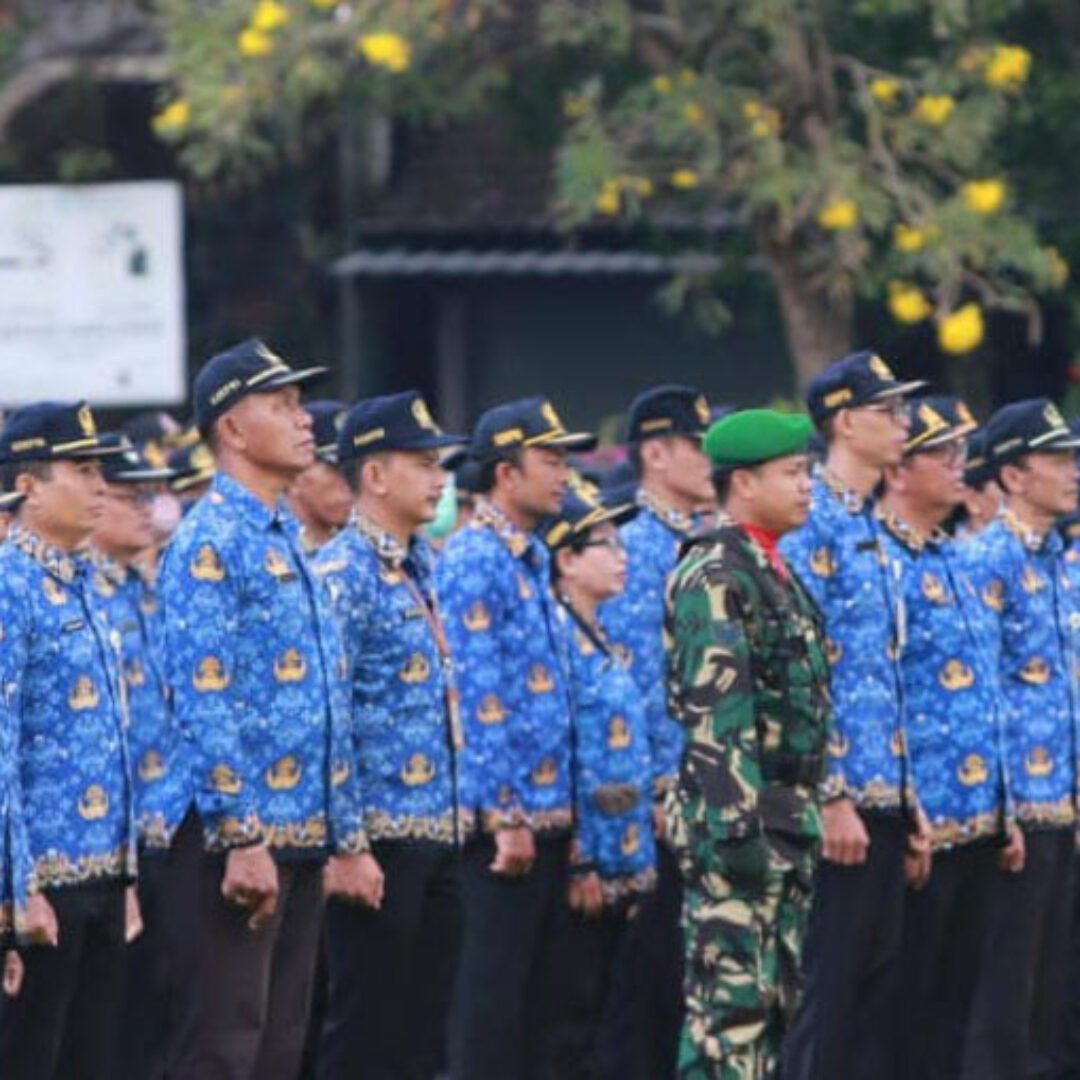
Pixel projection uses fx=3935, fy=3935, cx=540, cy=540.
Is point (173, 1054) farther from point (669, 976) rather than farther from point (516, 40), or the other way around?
point (516, 40)

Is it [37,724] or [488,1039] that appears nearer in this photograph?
[37,724]

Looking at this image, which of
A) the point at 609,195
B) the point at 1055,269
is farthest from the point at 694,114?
the point at 1055,269

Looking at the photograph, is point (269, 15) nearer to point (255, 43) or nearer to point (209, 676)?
point (255, 43)

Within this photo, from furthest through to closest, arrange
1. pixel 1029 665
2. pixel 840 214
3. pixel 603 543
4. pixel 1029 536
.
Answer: pixel 840 214 < pixel 1029 536 < pixel 1029 665 < pixel 603 543

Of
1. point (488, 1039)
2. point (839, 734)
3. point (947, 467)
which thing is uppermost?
point (947, 467)

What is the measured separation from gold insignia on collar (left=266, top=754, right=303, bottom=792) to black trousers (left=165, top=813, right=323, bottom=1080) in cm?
19

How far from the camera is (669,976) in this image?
12773 millimetres

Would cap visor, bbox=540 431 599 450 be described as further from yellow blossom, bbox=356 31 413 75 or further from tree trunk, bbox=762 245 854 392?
tree trunk, bbox=762 245 854 392

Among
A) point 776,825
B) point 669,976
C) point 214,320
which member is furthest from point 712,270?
point 776,825

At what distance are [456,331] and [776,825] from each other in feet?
41.5

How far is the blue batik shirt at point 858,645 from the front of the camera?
1154 centimetres

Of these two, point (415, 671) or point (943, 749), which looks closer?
point (415, 671)

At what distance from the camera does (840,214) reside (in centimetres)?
1725

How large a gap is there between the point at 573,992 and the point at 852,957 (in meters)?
0.96
